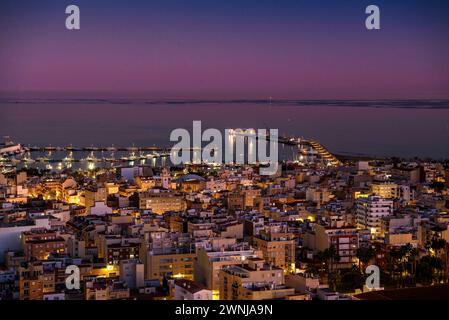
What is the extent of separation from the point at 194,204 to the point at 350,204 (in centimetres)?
181

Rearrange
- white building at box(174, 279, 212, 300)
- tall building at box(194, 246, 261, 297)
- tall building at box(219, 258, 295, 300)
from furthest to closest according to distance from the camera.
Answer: tall building at box(194, 246, 261, 297) → white building at box(174, 279, 212, 300) → tall building at box(219, 258, 295, 300)

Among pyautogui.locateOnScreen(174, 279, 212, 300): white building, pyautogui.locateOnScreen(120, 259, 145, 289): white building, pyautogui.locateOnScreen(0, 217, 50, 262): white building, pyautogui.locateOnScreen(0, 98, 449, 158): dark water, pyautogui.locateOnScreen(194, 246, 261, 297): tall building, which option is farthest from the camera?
pyautogui.locateOnScreen(0, 98, 449, 158): dark water

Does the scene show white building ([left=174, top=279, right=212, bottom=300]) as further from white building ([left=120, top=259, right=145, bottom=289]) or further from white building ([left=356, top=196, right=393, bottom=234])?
white building ([left=356, top=196, right=393, bottom=234])

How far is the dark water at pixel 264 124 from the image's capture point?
16.2 metres

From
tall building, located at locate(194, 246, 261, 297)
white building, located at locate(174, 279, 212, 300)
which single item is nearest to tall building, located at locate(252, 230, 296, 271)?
tall building, located at locate(194, 246, 261, 297)

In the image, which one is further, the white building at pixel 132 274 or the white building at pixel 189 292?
the white building at pixel 132 274

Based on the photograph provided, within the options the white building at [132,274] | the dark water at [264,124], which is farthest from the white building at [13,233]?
the dark water at [264,124]

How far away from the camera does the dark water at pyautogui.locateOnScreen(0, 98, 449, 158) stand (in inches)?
640

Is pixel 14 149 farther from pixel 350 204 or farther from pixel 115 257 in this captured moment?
pixel 115 257

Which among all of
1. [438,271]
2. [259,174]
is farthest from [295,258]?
[259,174]

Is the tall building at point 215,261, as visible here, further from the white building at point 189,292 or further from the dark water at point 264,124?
the dark water at point 264,124

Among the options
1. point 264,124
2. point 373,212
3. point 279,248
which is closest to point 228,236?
point 279,248

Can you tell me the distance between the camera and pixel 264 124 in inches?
811
